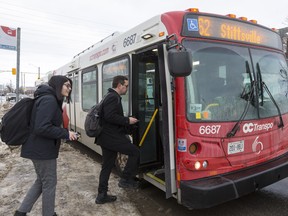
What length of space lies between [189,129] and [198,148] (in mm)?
262

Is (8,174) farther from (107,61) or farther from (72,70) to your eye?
(72,70)

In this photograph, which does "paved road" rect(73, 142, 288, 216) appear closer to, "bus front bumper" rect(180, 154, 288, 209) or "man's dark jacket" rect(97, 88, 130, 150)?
"bus front bumper" rect(180, 154, 288, 209)

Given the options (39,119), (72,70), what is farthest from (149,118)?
(72,70)

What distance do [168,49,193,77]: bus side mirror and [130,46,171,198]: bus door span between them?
1334 millimetres

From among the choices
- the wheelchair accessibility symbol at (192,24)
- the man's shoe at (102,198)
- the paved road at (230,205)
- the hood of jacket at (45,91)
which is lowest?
the paved road at (230,205)

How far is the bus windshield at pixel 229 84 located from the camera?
3488 millimetres

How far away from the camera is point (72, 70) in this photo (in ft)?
27.3

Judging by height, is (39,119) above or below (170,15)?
below

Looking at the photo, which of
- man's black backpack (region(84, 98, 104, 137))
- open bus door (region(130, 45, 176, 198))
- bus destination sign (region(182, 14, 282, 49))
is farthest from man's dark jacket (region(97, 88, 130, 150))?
bus destination sign (region(182, 14, 282, 49))

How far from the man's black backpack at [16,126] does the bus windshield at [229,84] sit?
6.18 feet

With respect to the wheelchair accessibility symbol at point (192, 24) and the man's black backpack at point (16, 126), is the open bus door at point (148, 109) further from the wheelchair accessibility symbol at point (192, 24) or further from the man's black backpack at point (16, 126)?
the man's black backpack at point (16, 126)

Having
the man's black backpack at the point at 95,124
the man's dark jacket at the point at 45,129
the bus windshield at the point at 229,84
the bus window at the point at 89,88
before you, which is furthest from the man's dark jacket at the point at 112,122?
the bus window at the point at 89,88

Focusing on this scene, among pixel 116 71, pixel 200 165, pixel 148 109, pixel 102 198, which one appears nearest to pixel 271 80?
pixel 200 165

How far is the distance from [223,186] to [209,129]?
0.68m
